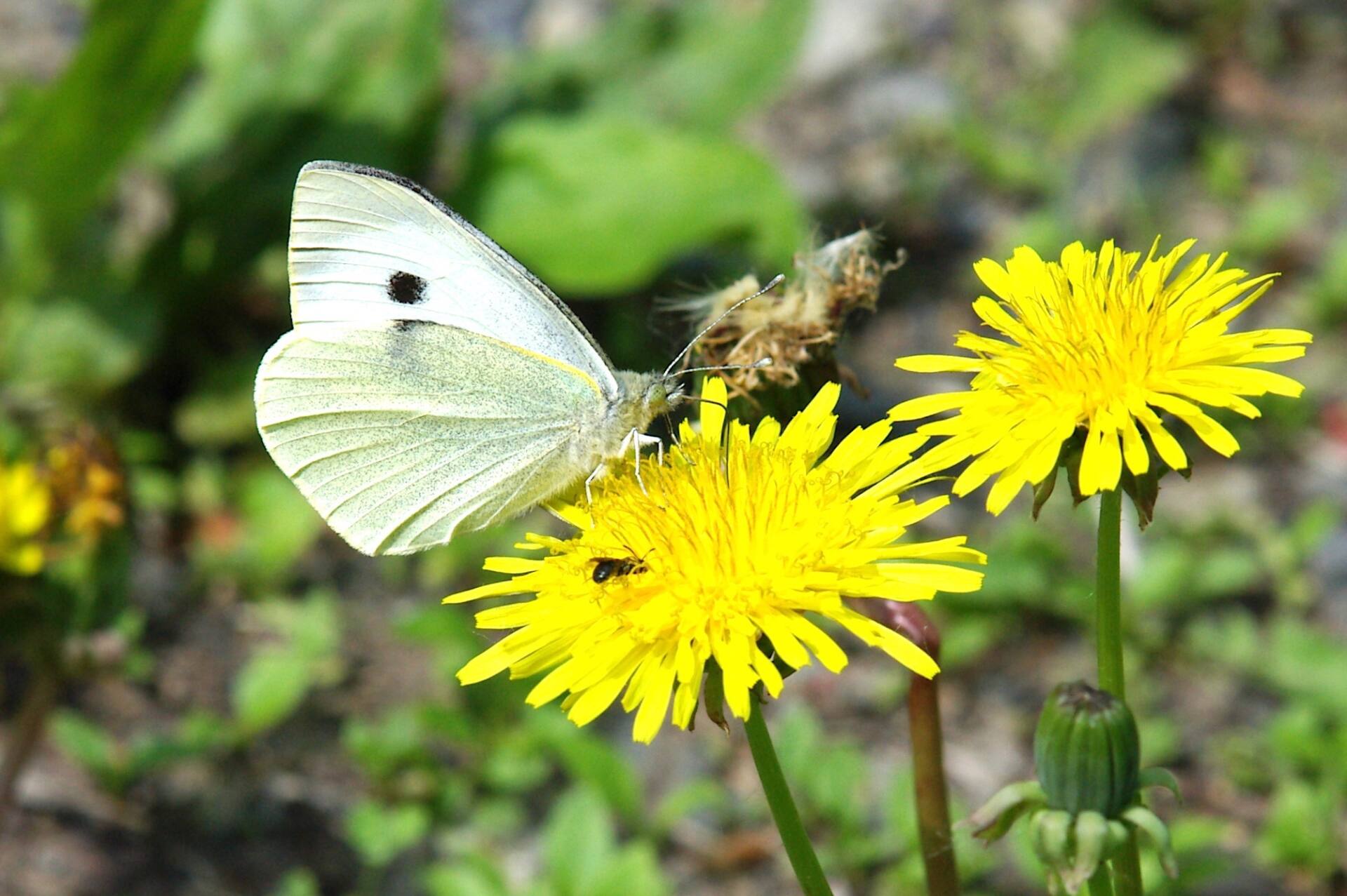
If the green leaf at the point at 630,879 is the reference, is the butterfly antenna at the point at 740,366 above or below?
above

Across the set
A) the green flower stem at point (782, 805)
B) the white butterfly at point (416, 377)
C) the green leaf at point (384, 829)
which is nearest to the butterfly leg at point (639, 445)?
the white butterfly at point (416, 377)

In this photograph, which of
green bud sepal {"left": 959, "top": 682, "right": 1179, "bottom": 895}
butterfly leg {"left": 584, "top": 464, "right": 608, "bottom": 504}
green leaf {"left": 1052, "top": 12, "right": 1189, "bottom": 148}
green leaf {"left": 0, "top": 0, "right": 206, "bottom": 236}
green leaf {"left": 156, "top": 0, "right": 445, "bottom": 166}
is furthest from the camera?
green leaf {"left": 1052, "top": 12, "right": 1189, "bottom": 148}

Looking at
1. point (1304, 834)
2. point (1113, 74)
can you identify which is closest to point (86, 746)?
point (1304, 834)

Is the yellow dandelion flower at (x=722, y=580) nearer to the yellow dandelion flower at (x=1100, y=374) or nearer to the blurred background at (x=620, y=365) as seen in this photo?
the yellow dandelion flower at (x=1100, y=374)

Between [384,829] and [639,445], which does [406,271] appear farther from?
[384,829]

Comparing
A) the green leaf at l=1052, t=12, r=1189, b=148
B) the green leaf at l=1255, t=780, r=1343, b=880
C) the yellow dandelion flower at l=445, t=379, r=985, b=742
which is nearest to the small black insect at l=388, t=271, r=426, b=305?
the yellow dandelion flower at l=445, t=379, r=985, b=742

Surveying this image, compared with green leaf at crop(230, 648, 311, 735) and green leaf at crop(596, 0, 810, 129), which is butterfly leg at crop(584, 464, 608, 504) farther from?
green leaf at crop(596, 0, 810, 129)

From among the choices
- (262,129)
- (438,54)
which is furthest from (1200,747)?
(262,129)
